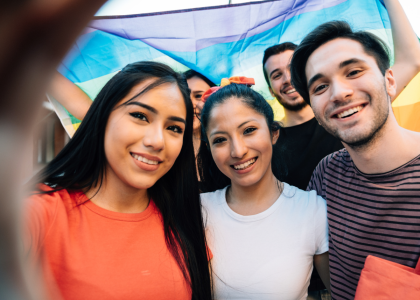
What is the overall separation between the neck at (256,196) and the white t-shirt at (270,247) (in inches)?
2.2

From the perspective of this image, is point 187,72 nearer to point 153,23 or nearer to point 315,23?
point 153,23

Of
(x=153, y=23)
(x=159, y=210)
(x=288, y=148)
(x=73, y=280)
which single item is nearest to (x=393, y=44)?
(x=288, y=148)

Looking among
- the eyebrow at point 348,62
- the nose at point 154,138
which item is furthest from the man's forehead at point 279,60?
the nose at point 154,138

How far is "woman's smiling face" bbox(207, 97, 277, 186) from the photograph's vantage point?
1789 mm

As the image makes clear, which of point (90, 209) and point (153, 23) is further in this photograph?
point (153, 23)

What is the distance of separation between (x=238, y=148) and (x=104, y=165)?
808 mm

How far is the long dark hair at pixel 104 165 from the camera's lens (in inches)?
55.9

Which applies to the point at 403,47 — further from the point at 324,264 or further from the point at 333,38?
the point at 324,264

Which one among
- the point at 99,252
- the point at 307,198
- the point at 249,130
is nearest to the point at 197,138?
the point at 249,130

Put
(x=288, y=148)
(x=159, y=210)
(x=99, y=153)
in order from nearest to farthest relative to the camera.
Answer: (x=99, y=153)
(x=159, y=210)
(x=288, y=148)

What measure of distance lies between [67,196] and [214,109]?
1.10 metres

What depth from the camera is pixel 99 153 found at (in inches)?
57.1

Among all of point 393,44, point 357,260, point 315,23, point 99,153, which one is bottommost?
point 357,260

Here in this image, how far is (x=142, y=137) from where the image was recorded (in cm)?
135
